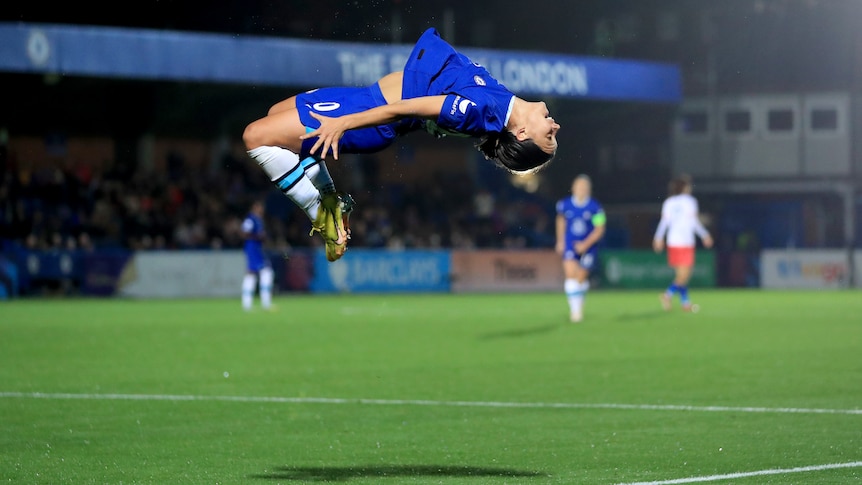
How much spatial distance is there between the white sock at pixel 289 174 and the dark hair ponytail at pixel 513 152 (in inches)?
39.3

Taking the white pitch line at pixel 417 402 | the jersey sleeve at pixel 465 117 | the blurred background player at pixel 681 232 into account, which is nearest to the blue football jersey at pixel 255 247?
the blurred background player at pixel 681 232

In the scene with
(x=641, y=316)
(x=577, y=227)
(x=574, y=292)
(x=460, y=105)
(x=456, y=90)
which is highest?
(x=456, y=90)

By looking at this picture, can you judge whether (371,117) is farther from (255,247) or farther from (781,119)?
(781,119)

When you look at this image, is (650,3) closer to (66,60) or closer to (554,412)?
(66,60)

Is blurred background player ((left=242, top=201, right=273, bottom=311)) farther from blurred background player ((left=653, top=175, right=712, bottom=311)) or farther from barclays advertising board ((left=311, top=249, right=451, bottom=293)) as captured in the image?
blurred background player ((left=653, top=175, right=712, bottom=311))

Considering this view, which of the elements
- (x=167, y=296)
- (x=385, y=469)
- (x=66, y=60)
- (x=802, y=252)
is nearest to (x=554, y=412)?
A: (x=385, y=469)

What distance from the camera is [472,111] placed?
644 centimetres

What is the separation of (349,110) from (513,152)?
3.01 feet

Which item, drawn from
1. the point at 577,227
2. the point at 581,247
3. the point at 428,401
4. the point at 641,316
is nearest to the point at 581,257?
the point at 581,247

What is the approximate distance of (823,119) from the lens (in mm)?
55656

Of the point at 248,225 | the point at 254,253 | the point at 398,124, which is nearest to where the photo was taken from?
the point at 398,124

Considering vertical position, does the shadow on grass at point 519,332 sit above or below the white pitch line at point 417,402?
below

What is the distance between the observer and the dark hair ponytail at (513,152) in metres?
6.71

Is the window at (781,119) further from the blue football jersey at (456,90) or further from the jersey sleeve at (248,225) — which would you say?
the blue football jersey at (456,90)
